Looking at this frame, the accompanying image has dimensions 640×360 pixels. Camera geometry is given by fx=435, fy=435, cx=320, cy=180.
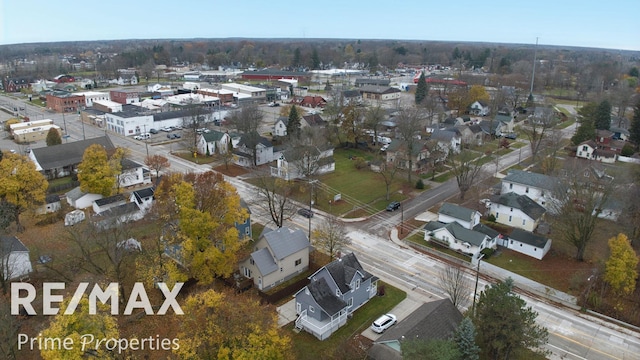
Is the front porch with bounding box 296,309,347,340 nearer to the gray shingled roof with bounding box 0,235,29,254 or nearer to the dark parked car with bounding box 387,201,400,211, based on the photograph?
the dark parked car with bounding box 387,201,400,211

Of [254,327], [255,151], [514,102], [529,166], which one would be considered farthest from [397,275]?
[514,102]

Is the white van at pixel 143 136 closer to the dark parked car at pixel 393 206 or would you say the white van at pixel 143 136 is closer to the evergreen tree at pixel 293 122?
the evergreen tree at pixel 293 122

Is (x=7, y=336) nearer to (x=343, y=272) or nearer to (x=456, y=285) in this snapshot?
(x=343, y=272)

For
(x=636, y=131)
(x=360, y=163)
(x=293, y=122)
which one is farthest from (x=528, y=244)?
(x=636, y=131)

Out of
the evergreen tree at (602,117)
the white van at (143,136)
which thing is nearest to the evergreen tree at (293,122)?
the white van at (143,136)

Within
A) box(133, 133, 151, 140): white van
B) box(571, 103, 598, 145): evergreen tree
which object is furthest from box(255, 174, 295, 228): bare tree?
box(571, 103, 598, 145): evergreen tree

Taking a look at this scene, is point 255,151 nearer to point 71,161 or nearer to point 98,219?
point 71,161
